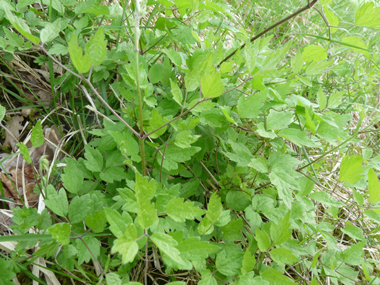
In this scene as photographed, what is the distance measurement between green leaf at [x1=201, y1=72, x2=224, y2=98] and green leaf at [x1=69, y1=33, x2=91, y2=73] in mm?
318

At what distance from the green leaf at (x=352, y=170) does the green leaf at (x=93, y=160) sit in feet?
3.34

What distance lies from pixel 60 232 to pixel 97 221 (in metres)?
0.12

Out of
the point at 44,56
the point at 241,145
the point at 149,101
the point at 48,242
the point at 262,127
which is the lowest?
the point at 48,242

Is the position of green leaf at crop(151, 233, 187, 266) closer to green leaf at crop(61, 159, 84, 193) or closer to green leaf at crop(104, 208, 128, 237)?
green leaf at crop(104, 208, 128, 237)

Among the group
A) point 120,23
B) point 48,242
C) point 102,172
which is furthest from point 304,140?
point 120,23

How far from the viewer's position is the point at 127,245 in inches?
24.3

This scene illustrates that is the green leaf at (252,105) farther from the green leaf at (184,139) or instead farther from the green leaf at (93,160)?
the green leaf at (93,160)

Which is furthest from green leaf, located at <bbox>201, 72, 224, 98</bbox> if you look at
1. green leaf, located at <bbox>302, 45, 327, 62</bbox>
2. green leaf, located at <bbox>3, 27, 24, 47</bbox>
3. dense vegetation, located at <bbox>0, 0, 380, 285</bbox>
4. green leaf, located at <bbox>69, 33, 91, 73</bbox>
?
green leaf, located at <bbox>3, 27, 24, 47</bbox>

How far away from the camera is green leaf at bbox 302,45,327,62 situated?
1176 mm

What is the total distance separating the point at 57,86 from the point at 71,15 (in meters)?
0.39

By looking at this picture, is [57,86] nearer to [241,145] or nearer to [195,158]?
[195,158]

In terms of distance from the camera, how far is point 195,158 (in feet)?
4.04

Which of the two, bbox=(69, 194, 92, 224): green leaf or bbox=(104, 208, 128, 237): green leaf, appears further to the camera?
bbox=(69, 194, 92, 224): green leaf

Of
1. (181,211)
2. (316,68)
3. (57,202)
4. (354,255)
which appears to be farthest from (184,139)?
(354,255)
